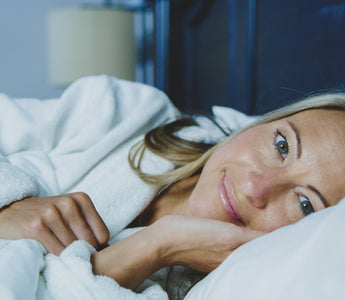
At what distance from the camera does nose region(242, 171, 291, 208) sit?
0.59 meters

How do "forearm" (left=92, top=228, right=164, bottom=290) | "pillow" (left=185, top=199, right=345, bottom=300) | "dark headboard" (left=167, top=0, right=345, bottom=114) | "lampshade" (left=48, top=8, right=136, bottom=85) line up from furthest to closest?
"lampshade" (left=48, top=8, right=136, bottom=85)
"dark headboard" (left=167, top=0, right=345, bottom=114)
"forearm" (left=92, top=228, right=164, bottom=290)
"pillow" (left=185, top=199, right=345, bottom=300)

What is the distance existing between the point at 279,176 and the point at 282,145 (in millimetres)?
84

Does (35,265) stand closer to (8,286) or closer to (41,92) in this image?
(8,286)

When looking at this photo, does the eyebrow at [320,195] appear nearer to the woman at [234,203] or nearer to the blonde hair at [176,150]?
the woman at [234,203]

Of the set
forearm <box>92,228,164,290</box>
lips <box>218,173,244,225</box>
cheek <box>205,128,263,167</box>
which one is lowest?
forearm <box>92,228,164,290</box>

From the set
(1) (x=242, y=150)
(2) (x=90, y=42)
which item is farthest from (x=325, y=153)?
(2) (x=90, y=42)

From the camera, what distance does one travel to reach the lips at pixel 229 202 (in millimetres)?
633

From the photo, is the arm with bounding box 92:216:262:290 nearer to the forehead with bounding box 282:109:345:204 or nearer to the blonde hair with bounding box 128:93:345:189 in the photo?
the forehead with bounding box 282:109:345:204

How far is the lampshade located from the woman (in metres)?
1.53

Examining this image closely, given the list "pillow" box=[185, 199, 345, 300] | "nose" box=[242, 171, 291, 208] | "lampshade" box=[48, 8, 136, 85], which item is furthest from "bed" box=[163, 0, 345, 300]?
"lampshade" box=[48, 8, 136, 85]

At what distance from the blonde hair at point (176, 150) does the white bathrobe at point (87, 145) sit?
2 cm

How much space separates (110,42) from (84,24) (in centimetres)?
17

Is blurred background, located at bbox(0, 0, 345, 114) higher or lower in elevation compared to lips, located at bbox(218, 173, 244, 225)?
higher

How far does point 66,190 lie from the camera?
0.84 metres
